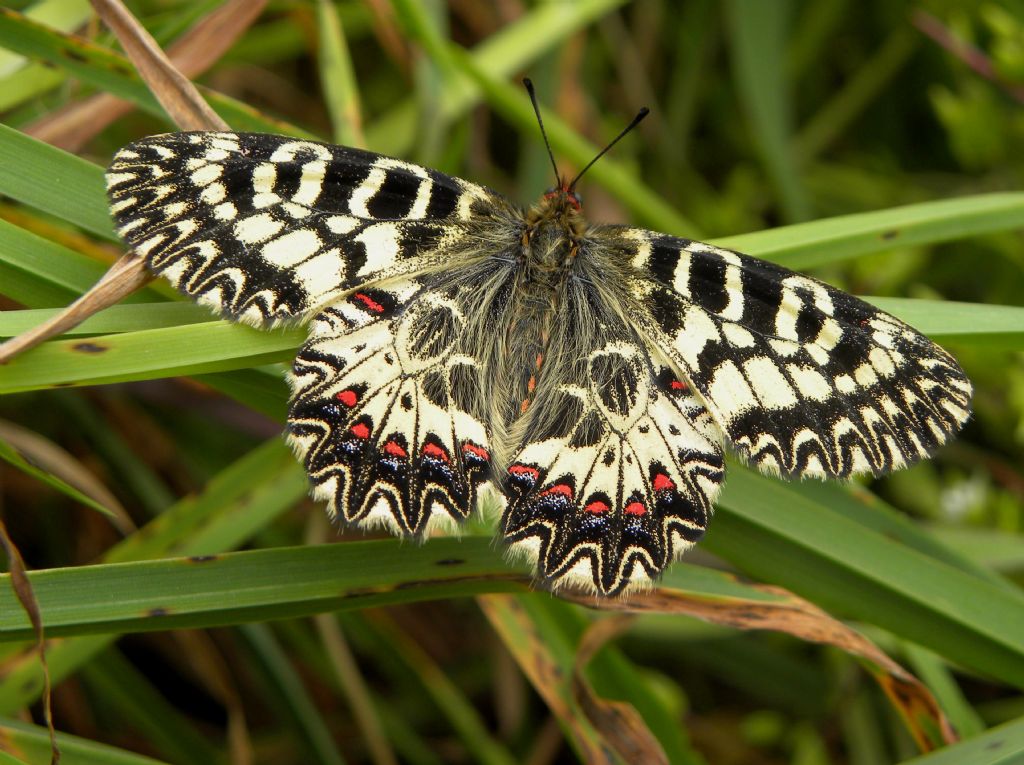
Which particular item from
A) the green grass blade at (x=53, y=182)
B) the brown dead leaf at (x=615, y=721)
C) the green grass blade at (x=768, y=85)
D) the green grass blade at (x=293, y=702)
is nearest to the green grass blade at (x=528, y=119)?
the green grass blade at (x=768, y=85)

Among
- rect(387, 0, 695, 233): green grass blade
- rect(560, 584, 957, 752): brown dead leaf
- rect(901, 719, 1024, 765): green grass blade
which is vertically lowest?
rect(901, 719, 1024, 765): green grass blade

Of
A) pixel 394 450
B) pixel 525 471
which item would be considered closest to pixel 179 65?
pixel 394 450

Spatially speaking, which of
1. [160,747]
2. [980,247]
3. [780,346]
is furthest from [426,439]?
[980,247]

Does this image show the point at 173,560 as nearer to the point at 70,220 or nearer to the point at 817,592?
the point at 70,220

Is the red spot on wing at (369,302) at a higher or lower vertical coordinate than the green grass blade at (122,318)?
higher

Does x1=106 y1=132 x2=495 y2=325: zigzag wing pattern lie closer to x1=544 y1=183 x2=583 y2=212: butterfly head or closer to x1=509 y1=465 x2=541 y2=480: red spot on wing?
x1=544 y1=183 x2=583 y2=212: butterfly head

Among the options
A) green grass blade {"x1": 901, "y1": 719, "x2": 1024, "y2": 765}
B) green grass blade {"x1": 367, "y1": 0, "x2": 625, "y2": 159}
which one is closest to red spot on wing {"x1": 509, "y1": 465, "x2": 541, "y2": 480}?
green grass blade {"x1": 901, "y1": 719, "x2": 1024, "y2": 765}

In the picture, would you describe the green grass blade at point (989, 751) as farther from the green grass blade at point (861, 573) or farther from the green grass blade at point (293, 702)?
the green grass blade at point (293, 702)
